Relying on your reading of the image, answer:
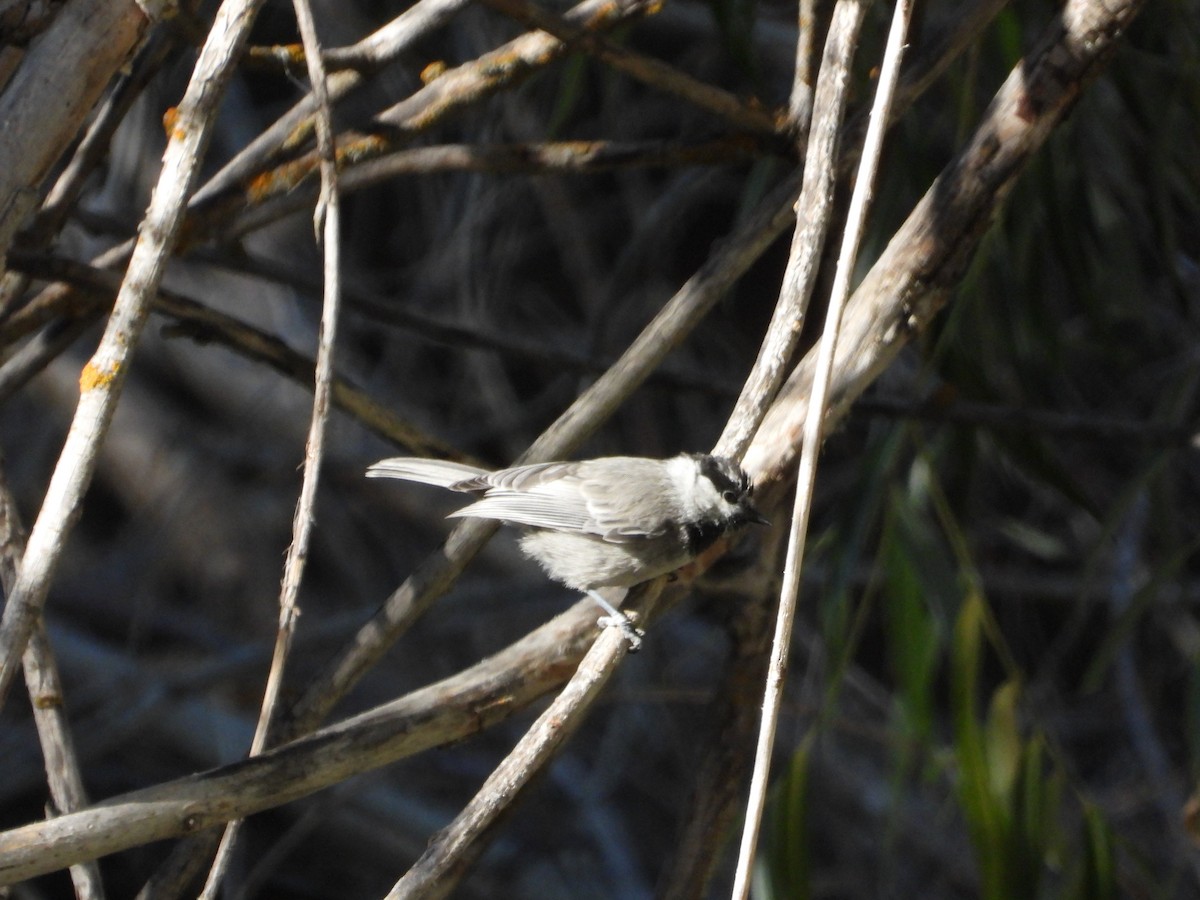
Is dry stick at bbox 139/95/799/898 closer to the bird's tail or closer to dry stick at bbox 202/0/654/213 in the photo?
the bird's tail

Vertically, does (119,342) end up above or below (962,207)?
above

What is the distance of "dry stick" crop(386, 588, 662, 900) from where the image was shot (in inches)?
71.7

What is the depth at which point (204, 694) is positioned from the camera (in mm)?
5023

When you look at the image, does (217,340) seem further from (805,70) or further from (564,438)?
(805,70)

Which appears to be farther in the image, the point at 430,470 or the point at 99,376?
the point at 430,470

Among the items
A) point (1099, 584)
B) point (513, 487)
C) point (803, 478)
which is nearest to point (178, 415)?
point (513, 487)

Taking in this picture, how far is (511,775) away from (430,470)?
4.25ft

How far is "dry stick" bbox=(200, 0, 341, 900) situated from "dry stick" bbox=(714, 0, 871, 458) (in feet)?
2.26

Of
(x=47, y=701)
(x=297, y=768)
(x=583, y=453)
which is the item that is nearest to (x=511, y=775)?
(x=297, y=768)

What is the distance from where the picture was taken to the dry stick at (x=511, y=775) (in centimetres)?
182

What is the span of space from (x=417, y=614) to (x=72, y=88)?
1167mm

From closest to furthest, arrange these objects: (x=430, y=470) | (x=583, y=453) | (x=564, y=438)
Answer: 1. (x=564, y=438)
2. (x=430, y=470)
3. (x=583, y=453)

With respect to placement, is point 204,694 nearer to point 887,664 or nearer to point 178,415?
point 178,415

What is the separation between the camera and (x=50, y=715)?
2312 millimetres
